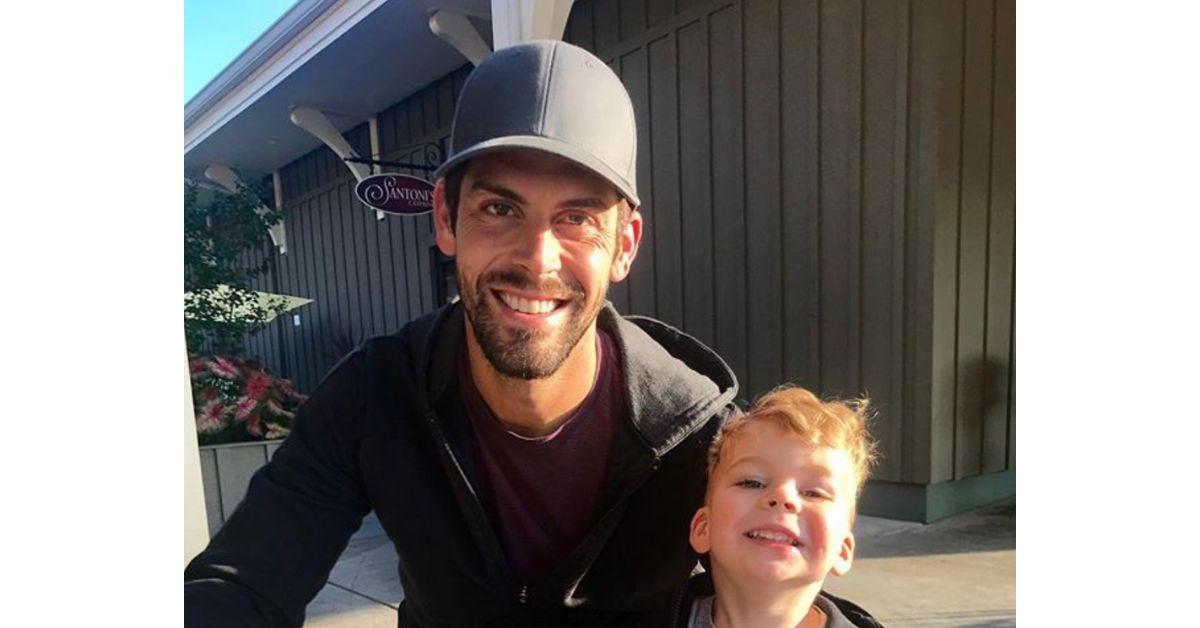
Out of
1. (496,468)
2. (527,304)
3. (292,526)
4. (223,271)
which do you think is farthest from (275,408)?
(527,304)

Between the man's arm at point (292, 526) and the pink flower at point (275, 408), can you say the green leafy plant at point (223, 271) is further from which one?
the man's arm at point (292, 526)

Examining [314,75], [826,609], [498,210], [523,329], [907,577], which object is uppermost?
[314,75]

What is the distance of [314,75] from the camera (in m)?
0.82

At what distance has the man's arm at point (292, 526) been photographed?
59 cm

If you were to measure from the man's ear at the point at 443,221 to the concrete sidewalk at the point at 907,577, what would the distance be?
1.16 ft

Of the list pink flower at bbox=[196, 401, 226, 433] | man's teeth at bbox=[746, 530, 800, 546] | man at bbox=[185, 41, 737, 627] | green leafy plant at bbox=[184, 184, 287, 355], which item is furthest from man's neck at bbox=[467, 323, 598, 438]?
pink flower at bbox=[196, 401, 226, 433]

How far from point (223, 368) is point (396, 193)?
32cm

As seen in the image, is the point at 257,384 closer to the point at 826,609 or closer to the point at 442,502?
the point at 442,502

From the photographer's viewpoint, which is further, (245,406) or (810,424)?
(245,406)

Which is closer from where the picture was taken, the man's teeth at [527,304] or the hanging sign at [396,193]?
the man's teeth at [527,304]

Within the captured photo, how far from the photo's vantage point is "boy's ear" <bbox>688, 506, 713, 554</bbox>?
567mm

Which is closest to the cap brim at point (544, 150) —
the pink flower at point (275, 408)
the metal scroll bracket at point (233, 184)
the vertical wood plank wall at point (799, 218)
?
the vertical wood plank wall at point (799, 218)

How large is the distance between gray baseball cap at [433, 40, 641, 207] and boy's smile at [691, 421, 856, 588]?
245mm
